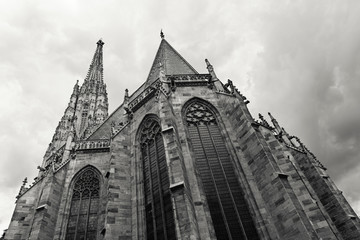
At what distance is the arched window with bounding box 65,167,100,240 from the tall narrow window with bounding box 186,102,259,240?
6.32 m

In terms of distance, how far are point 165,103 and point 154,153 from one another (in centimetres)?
233

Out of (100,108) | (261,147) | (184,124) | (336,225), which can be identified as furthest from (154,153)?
(100,108)

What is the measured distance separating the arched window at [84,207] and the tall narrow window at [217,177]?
20.7 ft

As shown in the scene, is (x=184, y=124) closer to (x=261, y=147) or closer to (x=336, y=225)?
(x=261, y=147)

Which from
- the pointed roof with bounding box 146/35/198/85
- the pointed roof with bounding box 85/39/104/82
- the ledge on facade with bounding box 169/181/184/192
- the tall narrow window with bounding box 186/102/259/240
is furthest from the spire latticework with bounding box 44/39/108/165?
the ledge on facade with bounding box 169/181/184/192

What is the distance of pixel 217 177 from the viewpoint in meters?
9.62

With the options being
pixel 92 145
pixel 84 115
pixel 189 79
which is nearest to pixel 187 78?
pixel 189 79

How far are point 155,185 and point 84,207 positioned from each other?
5.02 meters

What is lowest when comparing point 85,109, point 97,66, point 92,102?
point 85,109

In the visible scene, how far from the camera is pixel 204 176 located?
9.62 meters

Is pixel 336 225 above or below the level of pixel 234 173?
below

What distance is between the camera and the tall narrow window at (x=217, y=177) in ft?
27.2

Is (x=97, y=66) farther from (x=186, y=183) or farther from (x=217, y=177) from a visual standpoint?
(x=186, y=183)

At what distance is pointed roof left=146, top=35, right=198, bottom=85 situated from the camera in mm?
16058
